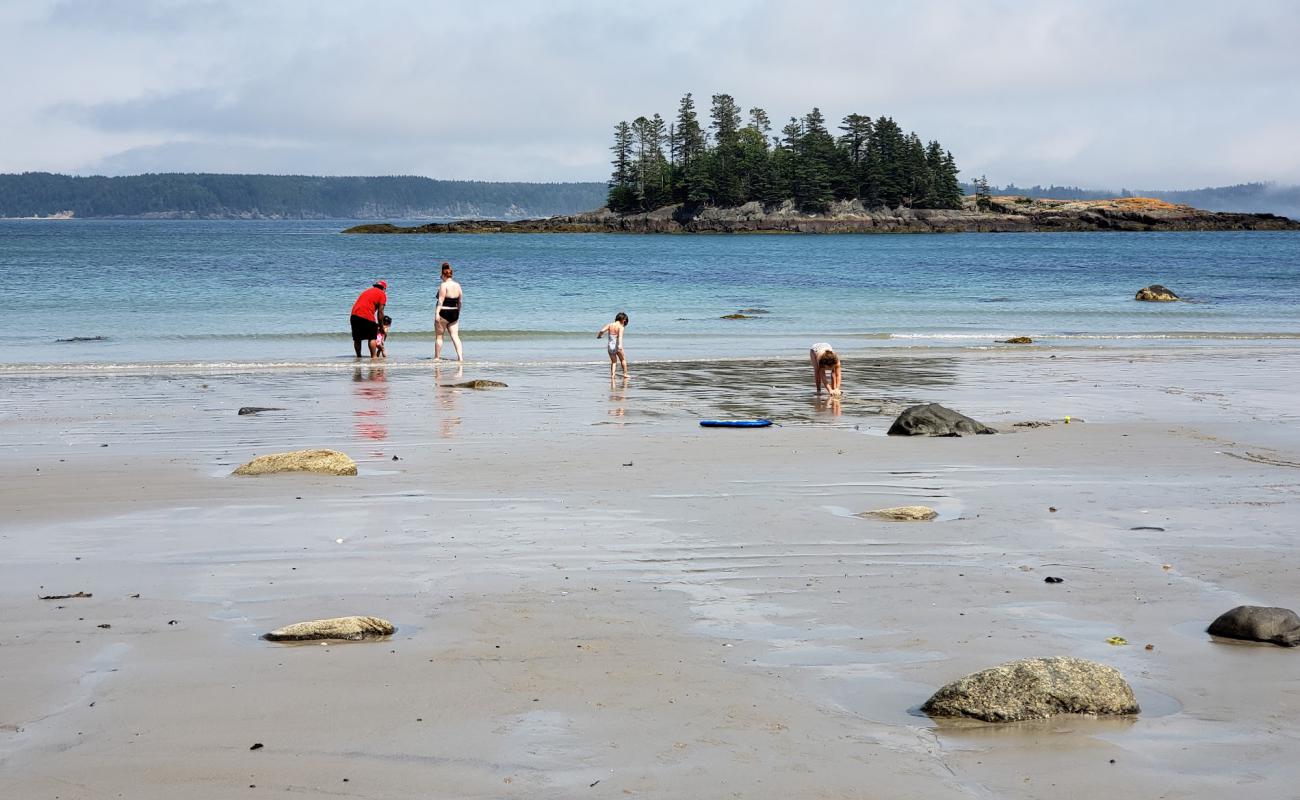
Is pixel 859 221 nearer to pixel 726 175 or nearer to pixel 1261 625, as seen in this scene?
pixel 726 175

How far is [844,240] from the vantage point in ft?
393

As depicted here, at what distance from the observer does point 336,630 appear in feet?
20.5

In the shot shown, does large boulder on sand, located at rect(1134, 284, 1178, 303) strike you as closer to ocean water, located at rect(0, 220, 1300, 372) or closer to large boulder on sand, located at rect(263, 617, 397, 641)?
ocean water, located at rect(0, 220, 1300, 372)

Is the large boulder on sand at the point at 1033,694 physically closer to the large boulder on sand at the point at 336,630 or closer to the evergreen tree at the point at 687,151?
the large boulder on sand at the point at 336,630

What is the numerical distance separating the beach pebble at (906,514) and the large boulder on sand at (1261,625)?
2.80m

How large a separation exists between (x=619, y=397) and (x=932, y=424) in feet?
17.7

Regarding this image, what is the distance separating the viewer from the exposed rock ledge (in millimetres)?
140875

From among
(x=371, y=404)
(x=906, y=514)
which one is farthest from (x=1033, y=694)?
(x=371, y=404)

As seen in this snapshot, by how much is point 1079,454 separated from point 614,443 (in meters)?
4.59

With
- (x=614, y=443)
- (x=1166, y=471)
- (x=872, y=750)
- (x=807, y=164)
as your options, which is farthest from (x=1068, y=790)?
(x=807, y=164)

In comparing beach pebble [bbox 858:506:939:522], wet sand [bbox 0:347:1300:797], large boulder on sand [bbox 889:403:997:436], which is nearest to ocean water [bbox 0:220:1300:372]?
large boulder on sand [bbox 889:403:997:436]

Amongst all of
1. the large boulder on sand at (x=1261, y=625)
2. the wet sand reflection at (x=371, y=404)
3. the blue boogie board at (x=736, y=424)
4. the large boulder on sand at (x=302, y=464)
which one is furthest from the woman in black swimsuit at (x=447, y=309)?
the large boulder on sand at (x=1261, y=625)

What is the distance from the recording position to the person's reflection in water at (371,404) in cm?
1372

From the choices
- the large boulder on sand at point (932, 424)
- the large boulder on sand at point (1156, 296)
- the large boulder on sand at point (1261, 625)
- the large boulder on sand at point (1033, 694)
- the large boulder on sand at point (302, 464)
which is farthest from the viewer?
the large boulder on sand at point (1156, 296)
